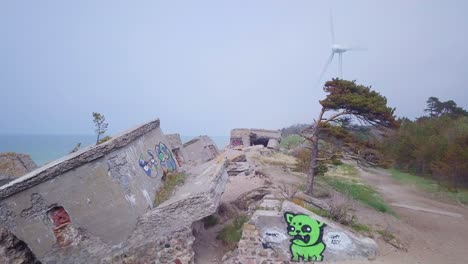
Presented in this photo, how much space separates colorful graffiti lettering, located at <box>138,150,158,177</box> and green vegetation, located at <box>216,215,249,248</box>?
2.68 metres

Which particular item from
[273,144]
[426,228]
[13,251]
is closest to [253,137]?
[273,144]

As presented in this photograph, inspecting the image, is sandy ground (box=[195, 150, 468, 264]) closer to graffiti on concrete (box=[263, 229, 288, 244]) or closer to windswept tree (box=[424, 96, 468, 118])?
graffiti on concrete (box=[263, 229, 288, 244])

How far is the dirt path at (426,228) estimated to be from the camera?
34.7 ft

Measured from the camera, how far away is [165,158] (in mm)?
11281

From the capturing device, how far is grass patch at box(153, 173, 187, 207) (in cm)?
917

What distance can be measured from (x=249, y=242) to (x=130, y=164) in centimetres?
373

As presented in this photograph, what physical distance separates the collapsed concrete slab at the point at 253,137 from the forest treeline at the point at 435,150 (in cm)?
957

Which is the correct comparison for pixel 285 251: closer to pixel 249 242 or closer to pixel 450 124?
pixel 249 242

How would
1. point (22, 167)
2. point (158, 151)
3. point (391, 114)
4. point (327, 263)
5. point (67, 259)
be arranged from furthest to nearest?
point (22, 167), point (391, 114), point (158, 151), point (327, 263), point (67, 259)

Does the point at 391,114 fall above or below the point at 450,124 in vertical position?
above

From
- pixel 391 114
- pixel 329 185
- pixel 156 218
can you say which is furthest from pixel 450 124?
pixel 156 218

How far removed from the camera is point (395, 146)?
1289 inches

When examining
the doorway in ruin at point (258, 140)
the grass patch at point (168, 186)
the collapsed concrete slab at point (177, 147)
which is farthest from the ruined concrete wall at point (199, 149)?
the doorway in ruin at point (258, 140)

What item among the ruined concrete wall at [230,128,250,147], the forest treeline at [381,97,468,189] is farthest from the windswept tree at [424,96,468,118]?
the ruined concrete wall at [230,128,250,147]
